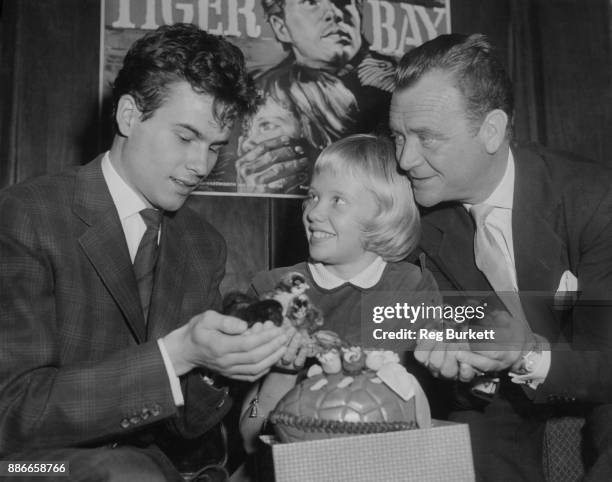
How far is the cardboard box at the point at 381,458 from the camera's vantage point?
2.84 ft

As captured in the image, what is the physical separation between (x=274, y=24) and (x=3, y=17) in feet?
2.54

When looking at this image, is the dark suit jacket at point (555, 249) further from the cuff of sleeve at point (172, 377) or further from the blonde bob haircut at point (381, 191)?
the cuff of sleeve at point (172, 377)

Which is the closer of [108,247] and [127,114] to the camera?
[108,247]

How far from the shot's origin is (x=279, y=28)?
2.04 metres

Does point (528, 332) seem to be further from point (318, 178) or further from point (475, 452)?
point (318, 178)

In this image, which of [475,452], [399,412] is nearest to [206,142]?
[399,412]

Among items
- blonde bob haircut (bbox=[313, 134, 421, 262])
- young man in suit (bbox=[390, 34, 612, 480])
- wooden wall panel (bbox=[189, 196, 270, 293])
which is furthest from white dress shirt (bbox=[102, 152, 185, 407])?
wooden wall panel (bbox=[189, 196, 270, 293])

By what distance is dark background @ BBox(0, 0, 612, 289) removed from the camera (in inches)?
73.7

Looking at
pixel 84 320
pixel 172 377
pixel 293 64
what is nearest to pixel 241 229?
pixel 293 64

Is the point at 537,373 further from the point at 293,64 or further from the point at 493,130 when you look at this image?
the point at 293,64

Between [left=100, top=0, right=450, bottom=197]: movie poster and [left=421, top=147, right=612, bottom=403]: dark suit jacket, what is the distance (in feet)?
2.18

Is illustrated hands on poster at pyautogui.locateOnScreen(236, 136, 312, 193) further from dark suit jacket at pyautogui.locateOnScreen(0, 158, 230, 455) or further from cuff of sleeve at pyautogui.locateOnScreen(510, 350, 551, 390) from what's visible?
cuff of sleeve at pyautogui.locateOnScreen(510, 350, 551, 390)

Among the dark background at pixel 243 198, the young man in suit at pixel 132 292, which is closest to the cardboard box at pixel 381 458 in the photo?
the young man in suit at pixel 132 292

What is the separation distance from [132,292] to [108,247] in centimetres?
9
